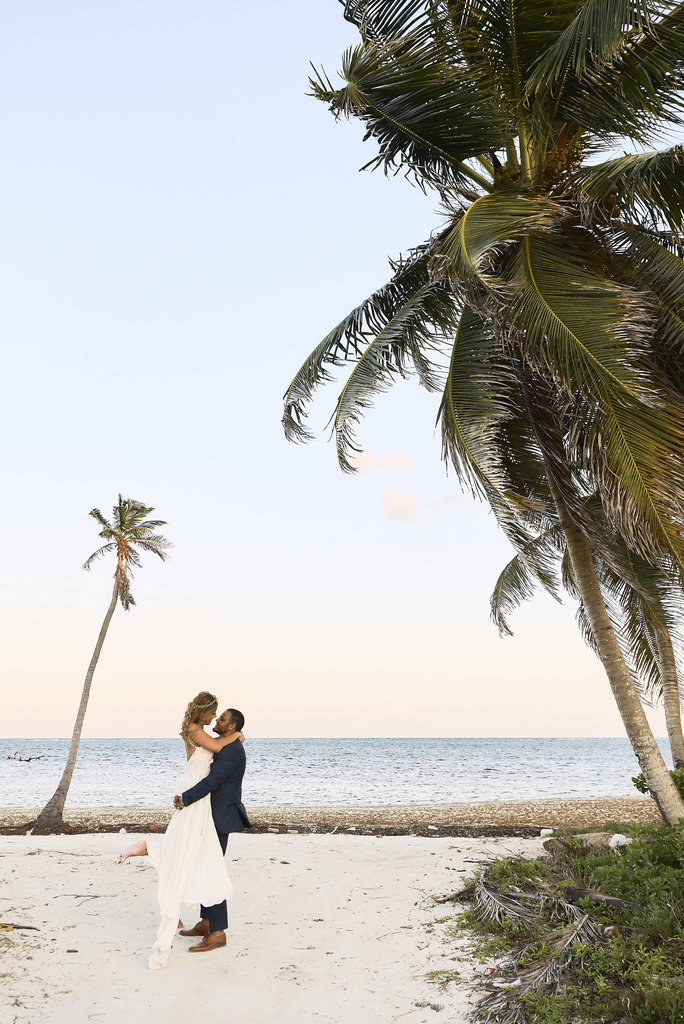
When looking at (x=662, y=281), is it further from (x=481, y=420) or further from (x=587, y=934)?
(x=587, y=934)

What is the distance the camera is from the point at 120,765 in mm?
56375

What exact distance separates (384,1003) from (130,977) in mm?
1919

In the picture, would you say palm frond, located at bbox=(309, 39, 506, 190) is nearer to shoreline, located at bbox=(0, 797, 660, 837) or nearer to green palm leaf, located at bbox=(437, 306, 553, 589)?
green palm leaf, located at bbox=(437, 306, 553, 589)

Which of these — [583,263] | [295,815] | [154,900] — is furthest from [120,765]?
[583,263]

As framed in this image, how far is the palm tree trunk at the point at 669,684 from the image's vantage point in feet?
33.3

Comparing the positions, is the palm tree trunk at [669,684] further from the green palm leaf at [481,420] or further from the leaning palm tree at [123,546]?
the leaning palm tree at [123,546]

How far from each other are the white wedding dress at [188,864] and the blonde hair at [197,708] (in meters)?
0.25

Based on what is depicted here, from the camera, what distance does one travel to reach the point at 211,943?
5973mm

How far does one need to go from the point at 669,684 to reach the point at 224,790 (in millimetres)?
6949

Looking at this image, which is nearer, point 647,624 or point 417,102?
point 417,102

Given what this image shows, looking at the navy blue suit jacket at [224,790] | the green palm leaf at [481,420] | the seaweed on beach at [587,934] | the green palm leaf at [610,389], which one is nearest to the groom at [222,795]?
the navy blue suit jacket at [224,790]

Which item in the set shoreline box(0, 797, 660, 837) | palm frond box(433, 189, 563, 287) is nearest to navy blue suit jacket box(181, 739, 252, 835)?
palm frond box(433, 189, 563, 287)

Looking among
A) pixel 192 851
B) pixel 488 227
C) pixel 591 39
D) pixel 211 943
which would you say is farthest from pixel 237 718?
pixel 591 39

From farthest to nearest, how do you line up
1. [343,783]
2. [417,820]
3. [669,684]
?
[343,783], [417,820], [669,684]
